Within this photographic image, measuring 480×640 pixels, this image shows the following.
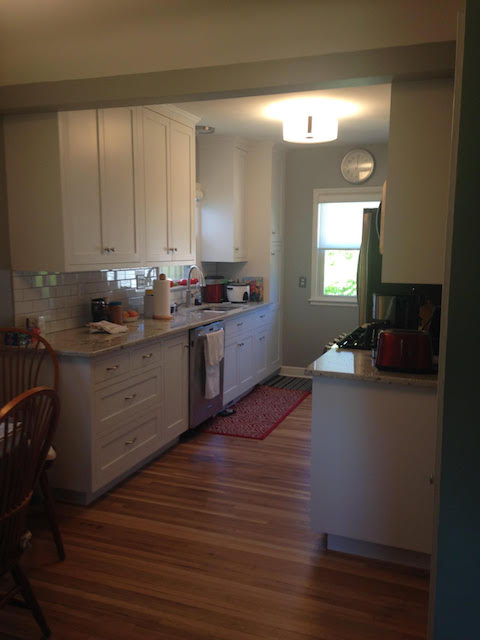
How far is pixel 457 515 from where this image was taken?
4.74 ft

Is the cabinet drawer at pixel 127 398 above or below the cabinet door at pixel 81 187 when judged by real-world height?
below

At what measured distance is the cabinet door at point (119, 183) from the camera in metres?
3.49

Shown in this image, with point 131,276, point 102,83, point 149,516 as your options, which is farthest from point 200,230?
point 149,516

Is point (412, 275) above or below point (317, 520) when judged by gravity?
above

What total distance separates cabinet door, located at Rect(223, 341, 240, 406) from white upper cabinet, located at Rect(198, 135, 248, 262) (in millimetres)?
1101

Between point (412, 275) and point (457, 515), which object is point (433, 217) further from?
point (457, 515)

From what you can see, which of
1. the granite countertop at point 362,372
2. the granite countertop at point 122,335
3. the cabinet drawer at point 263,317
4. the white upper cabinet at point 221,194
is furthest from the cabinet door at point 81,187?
the cabinet drawer at point 263,317

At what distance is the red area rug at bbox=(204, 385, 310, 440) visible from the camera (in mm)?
4453

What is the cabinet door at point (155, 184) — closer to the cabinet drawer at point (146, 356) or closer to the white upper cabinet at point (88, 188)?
the white upper cabinet at point (88, 188)

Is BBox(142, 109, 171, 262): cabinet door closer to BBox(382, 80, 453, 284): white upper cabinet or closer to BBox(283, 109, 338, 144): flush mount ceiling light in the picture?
BBox(283, 109, 338, 144): flush mount ceiling light

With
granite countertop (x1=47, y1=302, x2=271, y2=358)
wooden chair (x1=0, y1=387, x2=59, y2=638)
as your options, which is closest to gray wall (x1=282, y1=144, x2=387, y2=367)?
granite countertop (x1=47, y1=302, x2=271, y2=358)

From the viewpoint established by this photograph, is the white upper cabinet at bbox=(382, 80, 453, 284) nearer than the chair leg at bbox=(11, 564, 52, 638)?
No

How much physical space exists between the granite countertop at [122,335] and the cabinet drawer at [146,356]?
7 cm

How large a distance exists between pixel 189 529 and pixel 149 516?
27 centimetres
